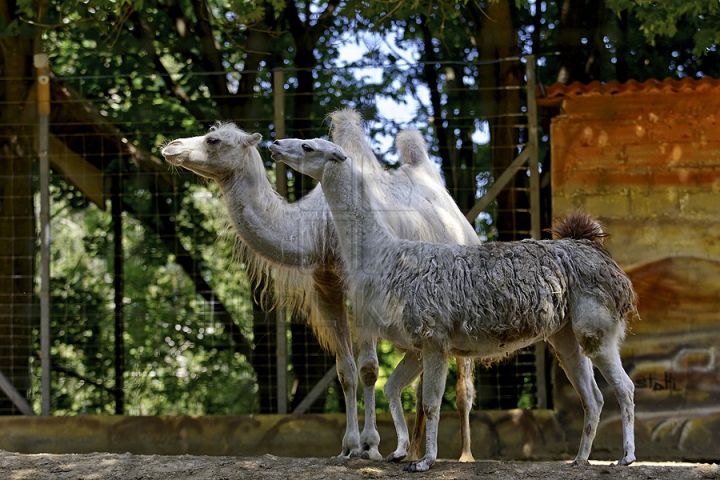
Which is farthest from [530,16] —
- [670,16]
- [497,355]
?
[497,355]

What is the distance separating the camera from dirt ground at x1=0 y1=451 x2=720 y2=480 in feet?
18.1

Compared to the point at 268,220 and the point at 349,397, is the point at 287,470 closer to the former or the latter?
the point at 349,397

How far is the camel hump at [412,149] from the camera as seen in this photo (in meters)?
8.02

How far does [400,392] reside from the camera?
6297 millimetres

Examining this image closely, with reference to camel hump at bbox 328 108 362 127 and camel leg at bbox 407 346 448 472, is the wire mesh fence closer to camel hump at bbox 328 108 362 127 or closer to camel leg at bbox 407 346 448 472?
camel hump at bbox 328 108 362 127

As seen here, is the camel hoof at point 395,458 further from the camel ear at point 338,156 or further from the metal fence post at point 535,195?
the metal fence post at point 535,195

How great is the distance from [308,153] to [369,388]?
1.87m

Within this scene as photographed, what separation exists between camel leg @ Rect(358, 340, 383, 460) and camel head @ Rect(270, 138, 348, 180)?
1386 millimetres

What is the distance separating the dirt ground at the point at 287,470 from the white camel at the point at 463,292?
0.21 meters

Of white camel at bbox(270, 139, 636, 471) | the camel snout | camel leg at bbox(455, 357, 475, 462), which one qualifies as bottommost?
camel leg at bbox(455, 357, 475, 462)

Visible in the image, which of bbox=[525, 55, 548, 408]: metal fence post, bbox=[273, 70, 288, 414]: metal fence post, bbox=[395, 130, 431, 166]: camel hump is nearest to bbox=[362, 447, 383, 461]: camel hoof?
bbox=[273, 70, 288, 414]: metal fence post

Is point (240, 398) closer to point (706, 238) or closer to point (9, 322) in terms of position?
point (9, 322)

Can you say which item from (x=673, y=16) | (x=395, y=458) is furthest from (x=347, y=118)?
(x=673, y=16)

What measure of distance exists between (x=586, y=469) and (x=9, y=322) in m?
5.87
